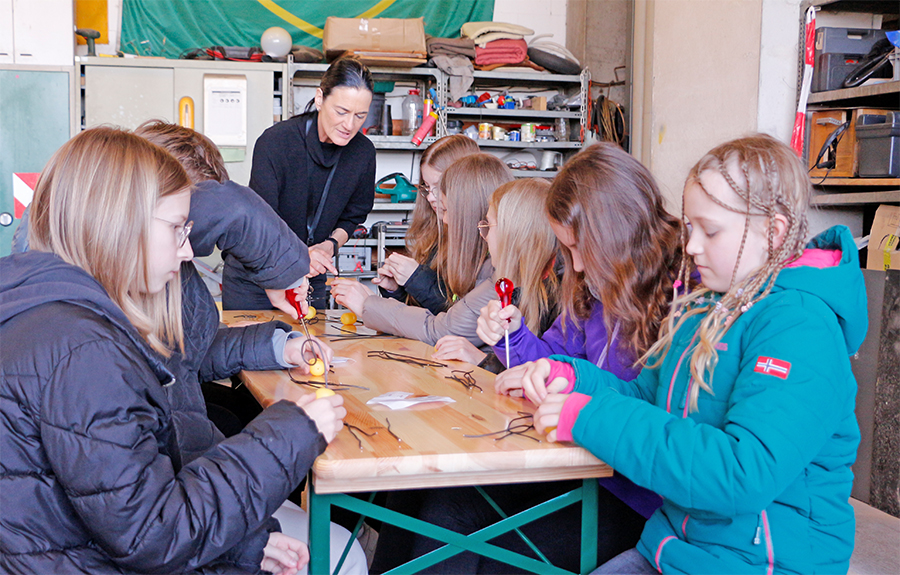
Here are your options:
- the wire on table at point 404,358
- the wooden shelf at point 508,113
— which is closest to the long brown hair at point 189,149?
the wire on table at point 404,358

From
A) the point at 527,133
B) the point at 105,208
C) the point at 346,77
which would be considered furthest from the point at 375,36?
the point at 105,208

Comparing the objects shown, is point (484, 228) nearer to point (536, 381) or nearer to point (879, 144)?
point (536, 381)

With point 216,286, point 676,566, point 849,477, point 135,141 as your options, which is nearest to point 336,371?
point 135,141

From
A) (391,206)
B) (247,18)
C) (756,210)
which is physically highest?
(247,18)

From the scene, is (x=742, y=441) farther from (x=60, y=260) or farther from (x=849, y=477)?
(x=60, y=260)

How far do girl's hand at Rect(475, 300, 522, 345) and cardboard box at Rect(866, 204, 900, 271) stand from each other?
5.91 ft

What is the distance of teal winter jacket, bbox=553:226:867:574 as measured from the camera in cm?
106

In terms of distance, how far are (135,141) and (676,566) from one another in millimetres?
1144

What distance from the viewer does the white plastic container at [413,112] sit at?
5637mm

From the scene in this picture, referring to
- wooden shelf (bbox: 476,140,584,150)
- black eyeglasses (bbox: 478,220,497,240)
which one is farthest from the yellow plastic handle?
black eyeglasses (bbox: 478,220,497,240)

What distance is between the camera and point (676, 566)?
47.8 inches

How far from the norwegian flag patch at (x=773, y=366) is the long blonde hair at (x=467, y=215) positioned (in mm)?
1557

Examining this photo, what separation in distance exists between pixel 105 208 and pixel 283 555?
2.19 feet

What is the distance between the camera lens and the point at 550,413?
1.28 m
